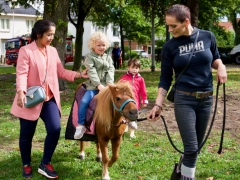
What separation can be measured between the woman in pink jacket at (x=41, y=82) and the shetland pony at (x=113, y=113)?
540 millimetres

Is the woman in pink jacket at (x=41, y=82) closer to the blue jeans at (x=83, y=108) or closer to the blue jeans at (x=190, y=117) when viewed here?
the blue jeans at (x=83, y=108)

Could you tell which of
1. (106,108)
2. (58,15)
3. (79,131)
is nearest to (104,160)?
(79,131)

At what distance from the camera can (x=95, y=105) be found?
512 centimetres

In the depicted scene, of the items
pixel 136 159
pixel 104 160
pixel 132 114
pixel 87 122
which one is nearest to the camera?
pixel 132 114

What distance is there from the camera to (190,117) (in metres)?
3.78

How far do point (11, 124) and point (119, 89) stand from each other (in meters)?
4.73

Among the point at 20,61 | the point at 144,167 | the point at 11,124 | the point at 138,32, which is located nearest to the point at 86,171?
the point at 144,167

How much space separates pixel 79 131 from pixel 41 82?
0.86m

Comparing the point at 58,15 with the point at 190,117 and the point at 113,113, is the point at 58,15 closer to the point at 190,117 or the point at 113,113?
the point at 113,113

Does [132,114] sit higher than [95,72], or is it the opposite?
[95,72]

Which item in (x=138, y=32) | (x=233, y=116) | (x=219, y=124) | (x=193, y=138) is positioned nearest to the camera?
(x=193, y=138)

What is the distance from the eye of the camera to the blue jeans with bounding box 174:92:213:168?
3775 millimetres

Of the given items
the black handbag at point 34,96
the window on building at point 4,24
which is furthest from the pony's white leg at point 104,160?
the window on building at point 4,24

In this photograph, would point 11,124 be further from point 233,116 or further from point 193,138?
point 193,138
